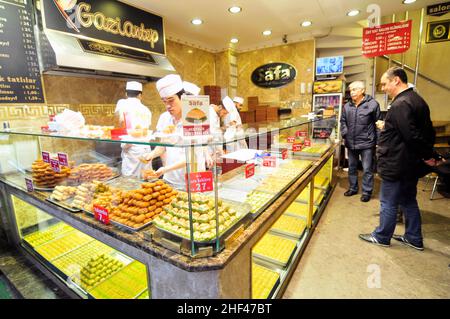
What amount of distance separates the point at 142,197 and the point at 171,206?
0.79 ft

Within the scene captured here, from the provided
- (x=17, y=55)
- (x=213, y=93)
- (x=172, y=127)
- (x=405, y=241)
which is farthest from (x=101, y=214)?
(x=213, y=93)

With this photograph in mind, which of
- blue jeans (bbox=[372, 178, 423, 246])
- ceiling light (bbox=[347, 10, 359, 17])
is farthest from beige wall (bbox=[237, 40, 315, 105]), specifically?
blue jeans (bbox=[372, 178, 423, 246])

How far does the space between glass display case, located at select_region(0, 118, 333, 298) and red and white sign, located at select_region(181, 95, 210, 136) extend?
69 millimetres

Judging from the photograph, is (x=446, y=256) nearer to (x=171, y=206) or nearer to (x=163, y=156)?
(x=171, y=206)

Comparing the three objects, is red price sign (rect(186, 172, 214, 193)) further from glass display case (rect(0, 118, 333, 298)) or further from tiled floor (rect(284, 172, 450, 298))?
tiled floor (rect(284, 172, 450, 298))

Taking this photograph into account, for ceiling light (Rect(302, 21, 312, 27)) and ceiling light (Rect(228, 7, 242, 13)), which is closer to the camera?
ceiling light (Rect(228, 7, 242, 13))

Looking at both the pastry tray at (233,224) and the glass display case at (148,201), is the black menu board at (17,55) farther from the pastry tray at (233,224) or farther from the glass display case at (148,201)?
the pastry tray at (233,224)

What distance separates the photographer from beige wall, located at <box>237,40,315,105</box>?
5996 millimetres

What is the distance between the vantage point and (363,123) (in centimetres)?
381

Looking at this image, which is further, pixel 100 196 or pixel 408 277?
pixel 408 277
